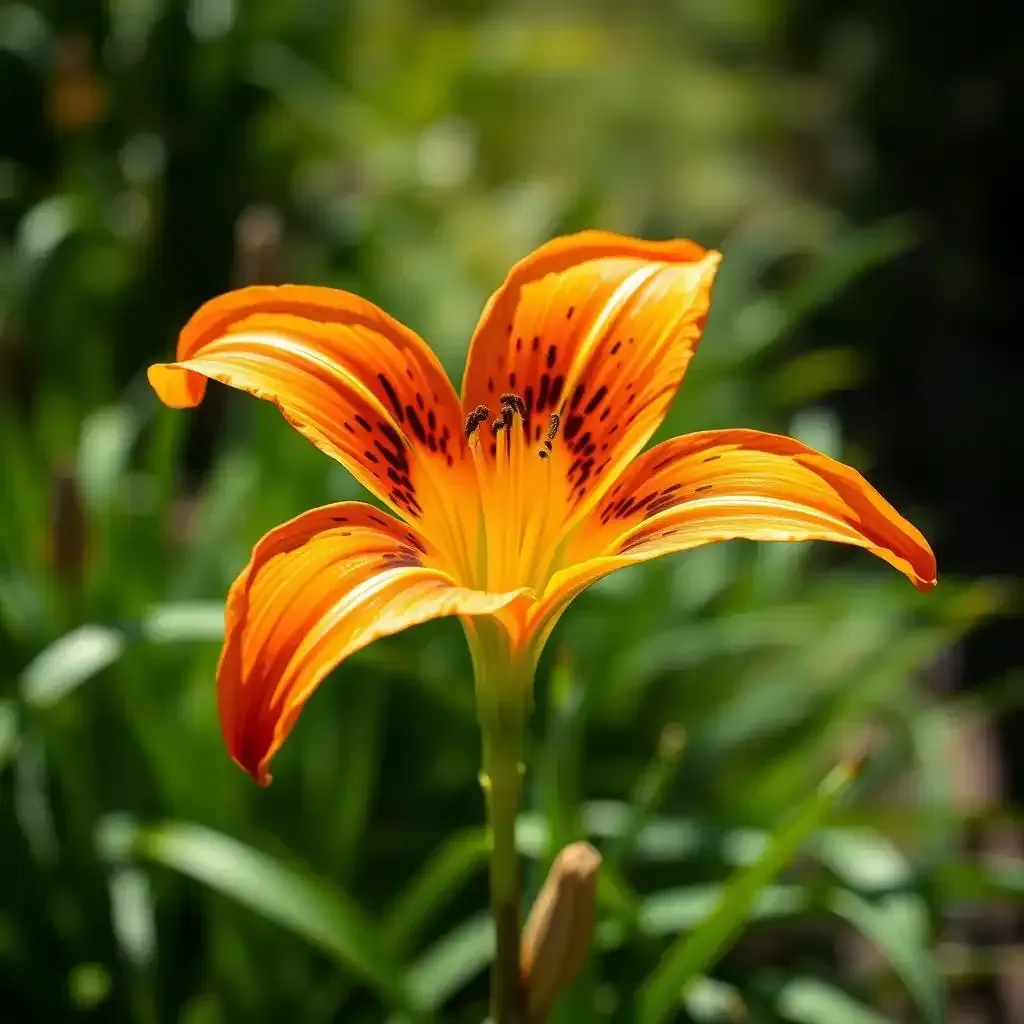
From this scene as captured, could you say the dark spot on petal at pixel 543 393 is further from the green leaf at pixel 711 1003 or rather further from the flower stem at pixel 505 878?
the green leaf at pixel 711 1003

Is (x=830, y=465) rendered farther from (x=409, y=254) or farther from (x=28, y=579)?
(x=409, y=254)

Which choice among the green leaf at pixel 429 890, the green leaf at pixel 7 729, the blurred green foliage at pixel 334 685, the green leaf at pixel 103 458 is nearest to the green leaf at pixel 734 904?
the blurred green foliage at pixel 334 685

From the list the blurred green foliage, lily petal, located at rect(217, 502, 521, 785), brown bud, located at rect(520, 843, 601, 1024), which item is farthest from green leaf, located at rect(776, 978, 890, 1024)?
lily petal, located at rect(217, 502, 521, 785)

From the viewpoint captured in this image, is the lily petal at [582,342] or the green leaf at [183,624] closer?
the lily petal at [582,342]

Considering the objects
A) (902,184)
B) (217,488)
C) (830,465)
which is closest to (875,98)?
(902,184)

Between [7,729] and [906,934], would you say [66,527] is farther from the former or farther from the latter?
[906,934]

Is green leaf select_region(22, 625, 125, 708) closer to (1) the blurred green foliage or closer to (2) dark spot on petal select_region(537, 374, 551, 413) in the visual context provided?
(1) the blurred green foliage

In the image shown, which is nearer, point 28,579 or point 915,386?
point 28,579
